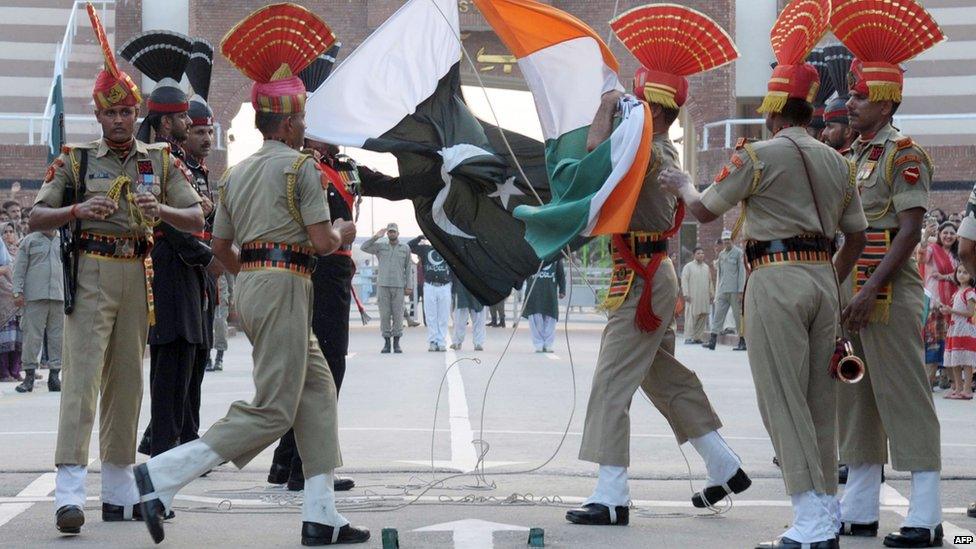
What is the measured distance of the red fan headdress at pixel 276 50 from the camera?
24.2ft

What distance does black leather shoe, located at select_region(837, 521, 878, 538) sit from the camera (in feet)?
24.5

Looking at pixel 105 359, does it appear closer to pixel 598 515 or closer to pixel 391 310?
pixel 598 515

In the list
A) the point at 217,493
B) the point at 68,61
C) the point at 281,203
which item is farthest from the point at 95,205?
the point at 68,61

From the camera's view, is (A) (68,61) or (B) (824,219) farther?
(A) (68,61)

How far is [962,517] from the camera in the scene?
310 inches

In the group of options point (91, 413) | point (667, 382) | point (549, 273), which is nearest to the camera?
point (91, 413)

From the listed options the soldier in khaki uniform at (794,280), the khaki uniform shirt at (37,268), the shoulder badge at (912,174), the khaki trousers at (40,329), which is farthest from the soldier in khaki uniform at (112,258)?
the khaki uniform shirt at (37,268)

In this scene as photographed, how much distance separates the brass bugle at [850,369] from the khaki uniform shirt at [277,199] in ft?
8.08

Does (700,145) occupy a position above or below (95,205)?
above

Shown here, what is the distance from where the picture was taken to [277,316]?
7090 millimetres

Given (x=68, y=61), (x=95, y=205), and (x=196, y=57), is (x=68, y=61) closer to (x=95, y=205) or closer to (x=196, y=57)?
(x=196, y=57)

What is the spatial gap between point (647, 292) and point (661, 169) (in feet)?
2.11

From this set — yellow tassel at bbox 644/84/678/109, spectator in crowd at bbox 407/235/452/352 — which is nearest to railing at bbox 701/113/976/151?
spectator in crowd at bbox 407/235/452/352

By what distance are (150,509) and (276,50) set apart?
2318 mm
